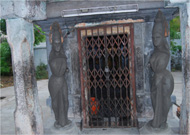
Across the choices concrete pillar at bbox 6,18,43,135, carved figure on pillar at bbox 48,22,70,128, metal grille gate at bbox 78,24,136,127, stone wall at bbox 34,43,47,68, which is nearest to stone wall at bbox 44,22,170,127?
metal grille gate at bbox 78,24,136,127

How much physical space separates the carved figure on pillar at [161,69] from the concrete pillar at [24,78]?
2.70 meters

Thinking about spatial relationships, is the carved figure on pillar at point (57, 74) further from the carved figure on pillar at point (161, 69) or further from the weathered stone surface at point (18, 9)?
the carved figure on pillar at point (161, 69)

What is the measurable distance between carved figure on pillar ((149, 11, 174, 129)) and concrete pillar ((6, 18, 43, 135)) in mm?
2698

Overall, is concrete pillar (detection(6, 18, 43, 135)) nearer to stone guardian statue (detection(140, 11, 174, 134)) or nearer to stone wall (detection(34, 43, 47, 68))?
stone guardian statue (detection(140, 11, 174, 134))

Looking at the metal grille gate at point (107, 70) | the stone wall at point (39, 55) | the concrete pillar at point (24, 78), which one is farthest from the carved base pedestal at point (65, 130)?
the stone wall at point (39, 55)

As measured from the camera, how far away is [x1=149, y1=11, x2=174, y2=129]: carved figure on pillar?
13.1 ft

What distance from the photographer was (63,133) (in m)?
4.46

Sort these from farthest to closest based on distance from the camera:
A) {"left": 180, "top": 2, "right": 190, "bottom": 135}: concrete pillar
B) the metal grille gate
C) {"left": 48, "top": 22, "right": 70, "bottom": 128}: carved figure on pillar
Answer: the metal grille gate < {"left": 48, "top": 22, "right": 70, "bottom": 128}: carved figure on pillar < {"left": 180, "top": 2, "right": 190, "bottom": 135}: concrete pillar

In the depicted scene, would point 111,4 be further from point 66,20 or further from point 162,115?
point 162,115

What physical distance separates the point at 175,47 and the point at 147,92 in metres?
16.6

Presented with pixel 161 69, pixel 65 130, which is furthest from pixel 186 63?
pixel 65 130

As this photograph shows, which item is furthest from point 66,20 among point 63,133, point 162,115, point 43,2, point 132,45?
point 162,115

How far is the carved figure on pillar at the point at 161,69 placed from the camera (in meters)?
3.98

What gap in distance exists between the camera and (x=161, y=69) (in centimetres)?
401
